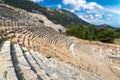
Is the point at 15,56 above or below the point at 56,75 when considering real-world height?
above

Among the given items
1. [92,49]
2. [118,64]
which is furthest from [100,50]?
[118,64]

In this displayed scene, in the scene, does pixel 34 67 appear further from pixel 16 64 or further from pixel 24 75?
pixel 24 75

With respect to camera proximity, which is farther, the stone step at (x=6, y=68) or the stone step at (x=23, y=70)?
the stone step at (x=23, y=70)

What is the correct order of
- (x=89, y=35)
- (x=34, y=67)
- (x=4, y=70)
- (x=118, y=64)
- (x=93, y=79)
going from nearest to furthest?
1. (x=4, y=70)
2. (x=34, y=67)
3. (x=93, y=79)
4. (x=118, y=64)
5. (x=89, y=35)

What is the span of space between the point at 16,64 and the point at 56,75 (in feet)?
5.49

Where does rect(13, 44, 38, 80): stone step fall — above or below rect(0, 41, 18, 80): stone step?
below

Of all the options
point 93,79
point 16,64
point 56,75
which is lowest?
point 93,79

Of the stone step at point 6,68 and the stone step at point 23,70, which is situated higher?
the stone step at point 6,68

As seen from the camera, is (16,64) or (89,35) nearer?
(16,64)

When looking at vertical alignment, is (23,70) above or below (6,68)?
below

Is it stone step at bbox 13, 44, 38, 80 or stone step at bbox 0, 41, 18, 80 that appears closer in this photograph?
stone step at bbox 0, 41, 18, 80

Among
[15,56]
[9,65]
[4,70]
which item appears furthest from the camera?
[15,56]

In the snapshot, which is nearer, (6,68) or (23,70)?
(6,68)

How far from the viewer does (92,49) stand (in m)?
43.1
